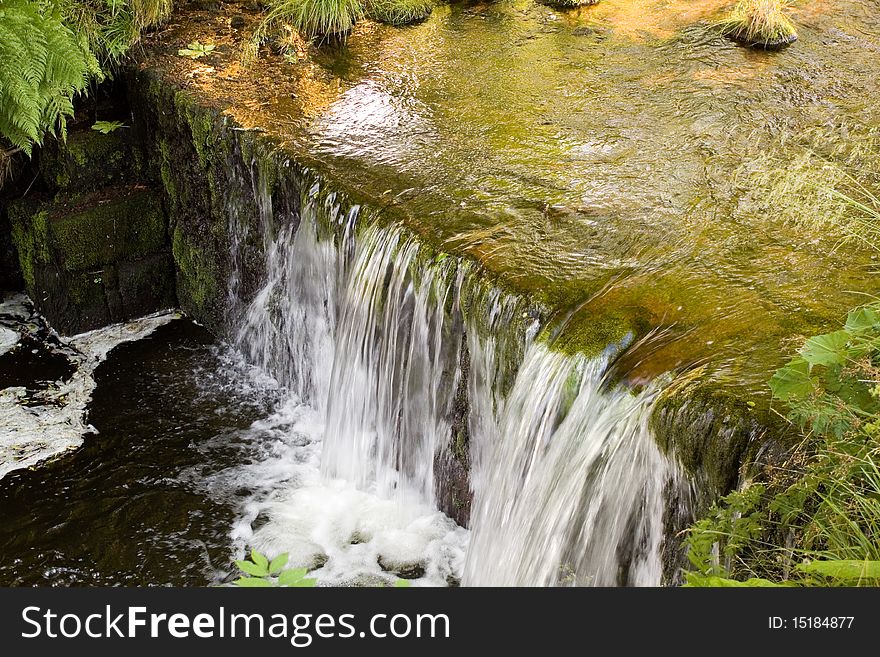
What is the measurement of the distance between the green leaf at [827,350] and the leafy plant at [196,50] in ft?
18.0

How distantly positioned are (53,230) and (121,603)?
473 centimetres

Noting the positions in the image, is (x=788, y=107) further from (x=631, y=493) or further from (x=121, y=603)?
(x=121, y=603)

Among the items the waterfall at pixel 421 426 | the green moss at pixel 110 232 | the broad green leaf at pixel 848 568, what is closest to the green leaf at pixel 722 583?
the broad green leaf at pixel 848 568

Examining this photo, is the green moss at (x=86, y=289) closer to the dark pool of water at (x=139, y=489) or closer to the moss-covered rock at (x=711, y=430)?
the dark pool of water at (x=139, y=489)

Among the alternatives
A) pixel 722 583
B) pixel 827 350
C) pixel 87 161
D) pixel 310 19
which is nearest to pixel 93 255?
pixel 87 161

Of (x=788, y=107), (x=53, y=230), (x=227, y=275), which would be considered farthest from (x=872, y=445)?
(x=53, y=230)

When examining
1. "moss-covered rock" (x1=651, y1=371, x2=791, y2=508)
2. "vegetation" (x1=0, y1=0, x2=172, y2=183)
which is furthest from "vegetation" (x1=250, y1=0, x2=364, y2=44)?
"moss-covered rock" (x1=651, y1=371, x2=791, y2=508)

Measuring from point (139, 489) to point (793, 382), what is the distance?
12.6 ft

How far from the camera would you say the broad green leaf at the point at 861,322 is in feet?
10.0

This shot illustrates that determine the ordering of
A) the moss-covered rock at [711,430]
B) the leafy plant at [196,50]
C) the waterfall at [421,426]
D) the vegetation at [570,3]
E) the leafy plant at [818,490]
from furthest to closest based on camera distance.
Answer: the vegetation at [570,3] → the leafy plant at [196,50] → the waterfall at [421,426] → the moss-covered rock at [711,430] → the leafy plant at [818,490]

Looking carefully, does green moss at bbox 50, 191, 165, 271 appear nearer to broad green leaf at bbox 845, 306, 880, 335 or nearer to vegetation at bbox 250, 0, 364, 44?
vegetation at bbox 250, 0, 364, 44

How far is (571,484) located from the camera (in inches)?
153

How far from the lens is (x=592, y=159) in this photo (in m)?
5.62

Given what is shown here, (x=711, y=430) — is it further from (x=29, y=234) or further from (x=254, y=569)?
(x=29, y=234)
